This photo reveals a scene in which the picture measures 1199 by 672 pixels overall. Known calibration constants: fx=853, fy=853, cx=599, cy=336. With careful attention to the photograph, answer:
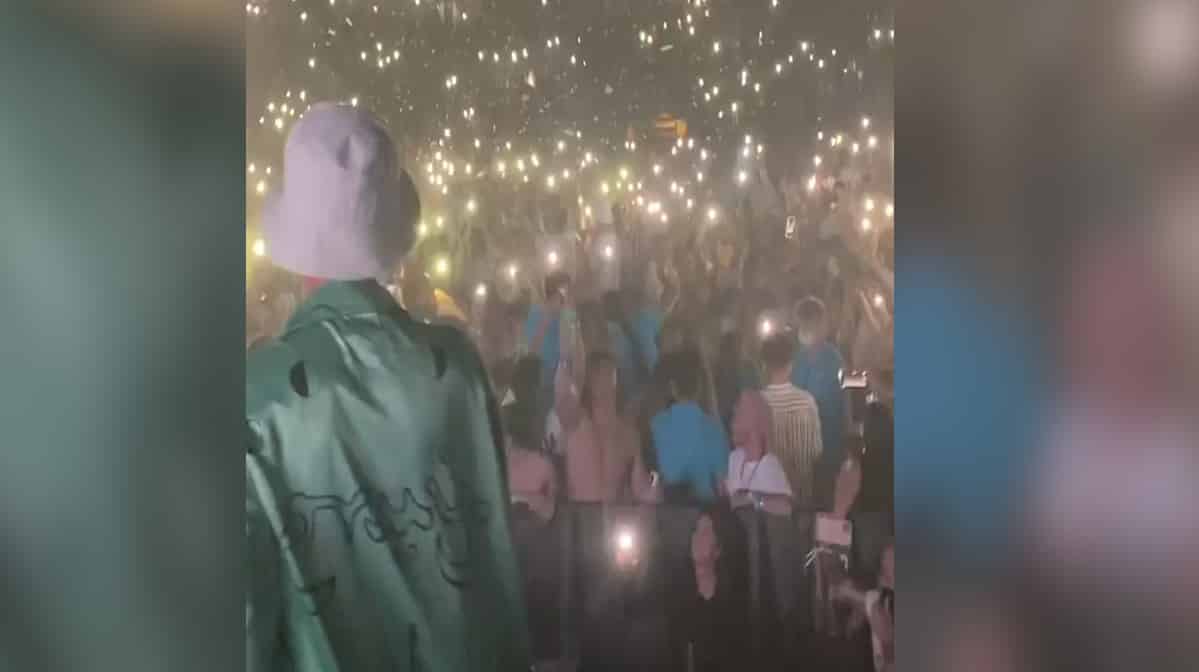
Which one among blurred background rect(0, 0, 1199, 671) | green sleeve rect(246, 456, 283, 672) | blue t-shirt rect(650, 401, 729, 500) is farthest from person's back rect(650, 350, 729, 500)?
green sleeve rect(246, 456, 283, 672)

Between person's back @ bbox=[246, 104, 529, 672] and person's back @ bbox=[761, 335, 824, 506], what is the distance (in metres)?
0.37

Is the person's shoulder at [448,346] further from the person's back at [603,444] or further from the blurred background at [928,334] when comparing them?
the blurred background at [928,334]

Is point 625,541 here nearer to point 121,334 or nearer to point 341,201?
point 341,201

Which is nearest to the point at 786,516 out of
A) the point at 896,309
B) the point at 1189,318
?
the point at 896,309

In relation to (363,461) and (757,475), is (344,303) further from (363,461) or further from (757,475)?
(757,475)

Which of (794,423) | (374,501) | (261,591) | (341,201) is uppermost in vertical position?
(341,201)

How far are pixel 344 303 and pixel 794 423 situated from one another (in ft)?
1.99

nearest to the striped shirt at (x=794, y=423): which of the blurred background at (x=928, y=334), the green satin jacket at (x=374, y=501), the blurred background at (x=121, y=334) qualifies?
the blurred background at (x=928, y=334)

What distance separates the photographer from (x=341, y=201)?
1.11 m

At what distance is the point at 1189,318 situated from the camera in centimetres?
104

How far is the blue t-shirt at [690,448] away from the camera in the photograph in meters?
1.11

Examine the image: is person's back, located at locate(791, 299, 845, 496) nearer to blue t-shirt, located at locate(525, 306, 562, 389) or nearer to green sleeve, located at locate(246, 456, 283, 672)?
blue t-shirt, located at locate(525, 306, 562, 389)

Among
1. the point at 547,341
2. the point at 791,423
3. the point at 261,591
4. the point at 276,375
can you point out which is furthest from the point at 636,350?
the point at 261,591

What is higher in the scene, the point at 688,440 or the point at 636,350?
the point at 636,350
